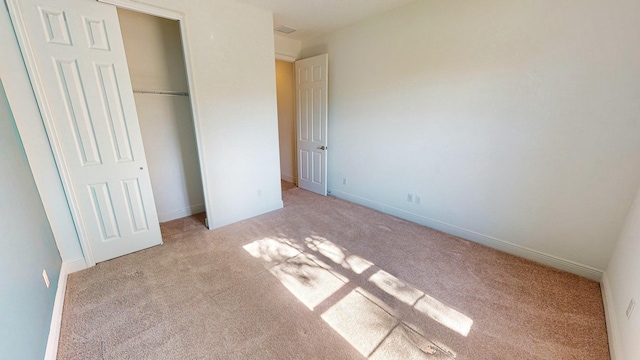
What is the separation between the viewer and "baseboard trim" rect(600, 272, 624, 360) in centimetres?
141

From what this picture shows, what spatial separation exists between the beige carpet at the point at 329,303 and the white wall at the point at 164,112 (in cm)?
89

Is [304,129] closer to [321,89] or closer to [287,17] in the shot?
[321,89]

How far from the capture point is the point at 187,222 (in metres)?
3.22

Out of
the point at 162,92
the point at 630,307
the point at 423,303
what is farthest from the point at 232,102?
the point at 630,307

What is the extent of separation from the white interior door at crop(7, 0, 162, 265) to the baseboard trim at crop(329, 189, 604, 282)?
3.01 meters

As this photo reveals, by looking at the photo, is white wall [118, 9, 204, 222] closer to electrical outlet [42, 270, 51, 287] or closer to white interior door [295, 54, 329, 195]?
electrical outlet [42, 270, 51, 287]

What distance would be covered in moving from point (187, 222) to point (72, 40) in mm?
2143

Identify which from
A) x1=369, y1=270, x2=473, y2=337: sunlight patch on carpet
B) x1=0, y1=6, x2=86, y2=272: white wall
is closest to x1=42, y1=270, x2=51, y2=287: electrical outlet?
x1=0, y1=6, x2=86, y2=272: white wall

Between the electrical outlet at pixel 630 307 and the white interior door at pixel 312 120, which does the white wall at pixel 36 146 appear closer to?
the white interior door at pixel 312 120

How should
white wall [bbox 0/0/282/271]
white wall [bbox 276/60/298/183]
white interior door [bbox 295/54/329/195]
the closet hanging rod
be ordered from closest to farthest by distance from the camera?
white wall [bbox 0/0/282/271]
the closet hanging rod
white interior door [bbox 295/54/329/195]
white wall [bbox 276/60/298/183]

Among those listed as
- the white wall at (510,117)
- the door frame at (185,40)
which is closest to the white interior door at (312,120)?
the white wall at (510,117)

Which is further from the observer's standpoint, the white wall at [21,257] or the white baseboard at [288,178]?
the white baseboard at [288,178]

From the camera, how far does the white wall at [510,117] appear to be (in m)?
1.84

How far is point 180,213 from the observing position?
3377 millimetres
